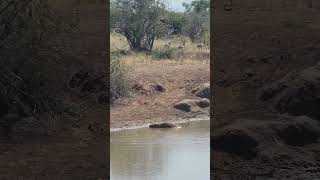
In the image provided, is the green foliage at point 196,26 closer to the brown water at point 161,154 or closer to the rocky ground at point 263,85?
the brown water at point 161,154

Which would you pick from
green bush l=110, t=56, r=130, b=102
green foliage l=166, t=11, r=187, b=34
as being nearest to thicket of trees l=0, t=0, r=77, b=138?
green bush l=110, t=56, r=130, b=102

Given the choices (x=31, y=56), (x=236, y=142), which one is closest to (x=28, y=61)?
(x=31, y=56)

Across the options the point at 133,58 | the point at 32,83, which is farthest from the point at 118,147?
the point at 133,58

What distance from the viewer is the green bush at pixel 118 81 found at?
40.5 ft

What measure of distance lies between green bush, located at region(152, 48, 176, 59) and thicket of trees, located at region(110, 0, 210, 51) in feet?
2.50

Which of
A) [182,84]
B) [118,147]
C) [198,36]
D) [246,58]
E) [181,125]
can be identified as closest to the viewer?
[246,58]

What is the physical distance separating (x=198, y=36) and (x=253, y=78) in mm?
14399

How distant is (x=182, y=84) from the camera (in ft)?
45.6

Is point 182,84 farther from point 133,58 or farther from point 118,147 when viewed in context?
point 118,147

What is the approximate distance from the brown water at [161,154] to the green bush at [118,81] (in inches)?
53.6

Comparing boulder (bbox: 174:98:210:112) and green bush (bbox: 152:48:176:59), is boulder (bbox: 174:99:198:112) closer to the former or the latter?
boulder (bbox: 174:98:210:112)

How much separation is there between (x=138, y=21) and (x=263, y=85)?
12704 millimetres

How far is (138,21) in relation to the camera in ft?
57.1

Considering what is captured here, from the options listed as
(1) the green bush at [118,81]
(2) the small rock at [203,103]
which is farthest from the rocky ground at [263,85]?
(2) the small rock at [203,103]
